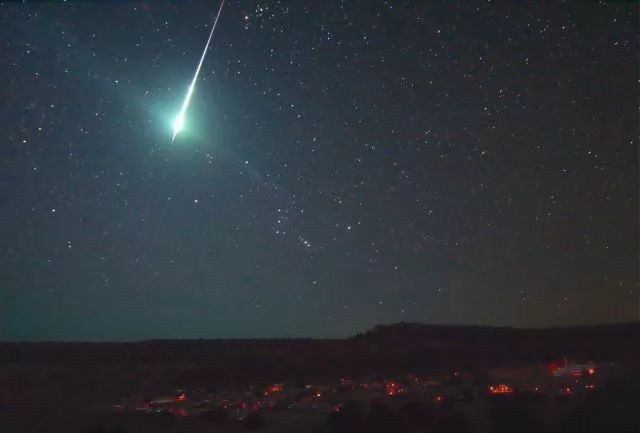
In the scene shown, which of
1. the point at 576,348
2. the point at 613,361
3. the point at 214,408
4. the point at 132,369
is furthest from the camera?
the point at 576,348

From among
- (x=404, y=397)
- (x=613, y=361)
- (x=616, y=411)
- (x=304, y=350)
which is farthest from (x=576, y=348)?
(x=616, y=411)

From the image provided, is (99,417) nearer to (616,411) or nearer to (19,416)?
(19,416)

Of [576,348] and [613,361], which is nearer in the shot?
[613,361]

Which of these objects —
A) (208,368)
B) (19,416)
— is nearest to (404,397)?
(19,416)

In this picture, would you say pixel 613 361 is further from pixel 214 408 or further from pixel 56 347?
pixel 56 347

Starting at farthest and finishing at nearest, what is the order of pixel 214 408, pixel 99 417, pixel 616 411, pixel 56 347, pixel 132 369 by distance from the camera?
pixel 56 347
pixel 132 369
pixel 214 408
pixel 99 417
pixel 616 411

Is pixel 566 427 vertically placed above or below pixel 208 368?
below
